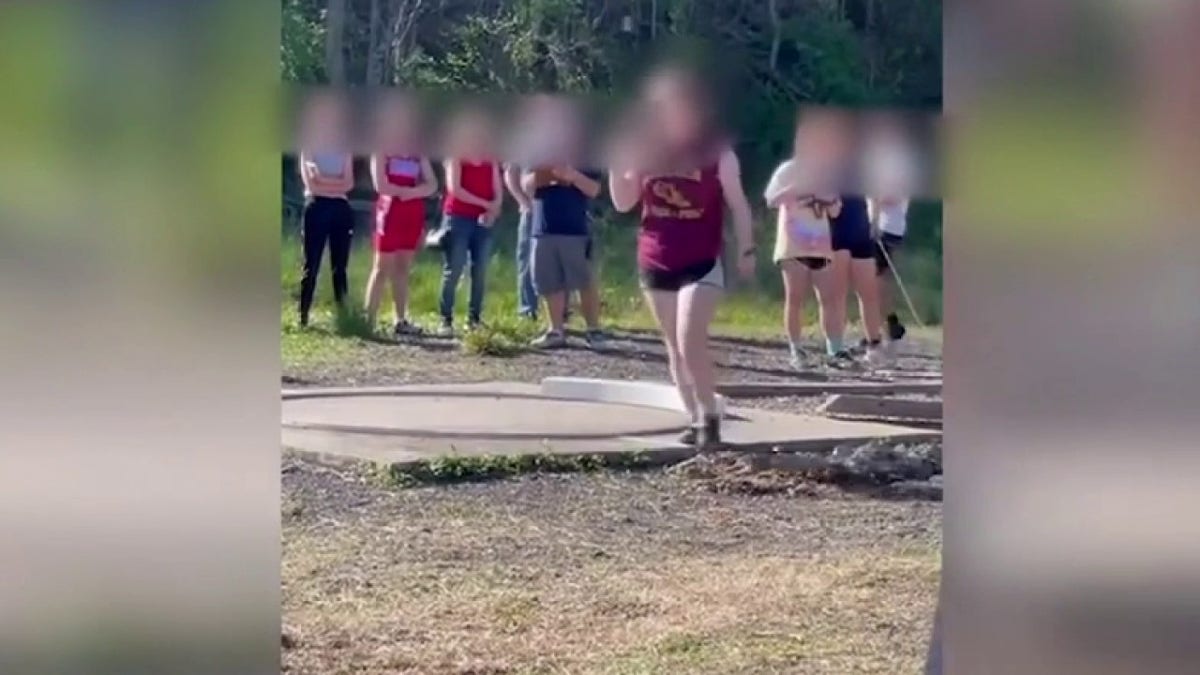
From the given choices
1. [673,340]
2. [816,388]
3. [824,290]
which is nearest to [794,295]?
[824,290]

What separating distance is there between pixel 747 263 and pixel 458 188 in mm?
601

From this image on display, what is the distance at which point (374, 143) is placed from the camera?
9.20 ft

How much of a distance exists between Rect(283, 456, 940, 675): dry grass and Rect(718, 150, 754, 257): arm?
2.93 ft

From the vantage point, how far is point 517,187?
3.20 m

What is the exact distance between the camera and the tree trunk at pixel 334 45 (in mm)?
2719

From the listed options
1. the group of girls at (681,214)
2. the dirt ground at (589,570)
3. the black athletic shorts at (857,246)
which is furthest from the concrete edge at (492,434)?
the black athletic shorts at (857,246)

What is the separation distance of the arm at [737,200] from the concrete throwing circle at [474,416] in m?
0.66

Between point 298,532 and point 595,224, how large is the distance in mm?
914

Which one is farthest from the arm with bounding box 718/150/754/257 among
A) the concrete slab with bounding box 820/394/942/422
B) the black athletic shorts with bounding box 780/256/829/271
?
the concrete slab with bounding box 820/394/942/422

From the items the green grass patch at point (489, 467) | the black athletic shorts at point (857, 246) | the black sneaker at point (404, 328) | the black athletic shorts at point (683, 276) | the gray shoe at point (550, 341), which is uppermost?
the black athletic shorts at point (857, 246)

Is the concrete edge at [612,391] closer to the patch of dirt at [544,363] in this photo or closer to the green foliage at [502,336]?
the patch of dirt at [544,363]

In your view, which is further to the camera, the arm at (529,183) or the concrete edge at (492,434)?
the concrete edge at (492,434)
